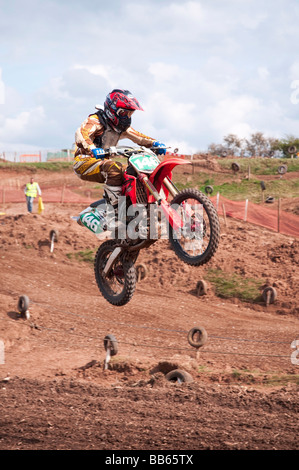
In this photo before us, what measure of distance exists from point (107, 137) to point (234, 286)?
15.9 metres

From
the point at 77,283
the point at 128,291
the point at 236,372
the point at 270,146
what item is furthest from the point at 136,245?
the point at 270,146

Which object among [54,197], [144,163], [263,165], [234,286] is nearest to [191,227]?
[144,163]

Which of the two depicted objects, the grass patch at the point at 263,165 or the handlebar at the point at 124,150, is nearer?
the handlebar at the point at 124,150

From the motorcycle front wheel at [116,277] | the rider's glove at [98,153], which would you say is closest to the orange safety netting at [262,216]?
the motorcycle front wheel at [116,277]

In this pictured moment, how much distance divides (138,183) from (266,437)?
5208 millimetres

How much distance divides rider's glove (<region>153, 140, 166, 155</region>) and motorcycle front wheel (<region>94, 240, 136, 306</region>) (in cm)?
154

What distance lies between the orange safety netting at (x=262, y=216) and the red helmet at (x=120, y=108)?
18.6 m

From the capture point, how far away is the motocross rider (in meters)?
7.32

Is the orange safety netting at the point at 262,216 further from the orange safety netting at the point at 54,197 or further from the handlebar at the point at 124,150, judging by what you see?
the handlebar at the point at 124,150

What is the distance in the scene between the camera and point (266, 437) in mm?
9344

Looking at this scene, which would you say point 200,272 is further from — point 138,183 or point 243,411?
point 138,183

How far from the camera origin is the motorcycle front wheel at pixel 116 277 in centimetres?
784

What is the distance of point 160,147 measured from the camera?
308 inches

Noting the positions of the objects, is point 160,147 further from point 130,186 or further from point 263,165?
point 263,165
